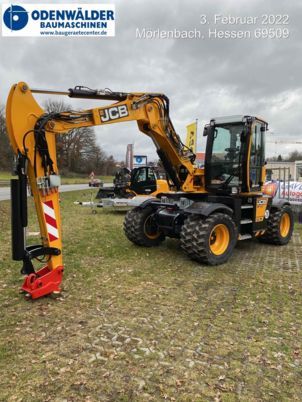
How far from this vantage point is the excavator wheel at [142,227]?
7.59 meters

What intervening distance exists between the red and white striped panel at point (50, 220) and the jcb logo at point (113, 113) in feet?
5.39

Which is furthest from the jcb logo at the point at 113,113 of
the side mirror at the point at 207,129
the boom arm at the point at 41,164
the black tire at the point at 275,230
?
the black tire at the point at 275,230

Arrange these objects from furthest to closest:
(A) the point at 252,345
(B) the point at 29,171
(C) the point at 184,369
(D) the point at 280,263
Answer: (D) the point at 280,263 < (B) the point at 29,171 < (A) the point at 252,345 < (C) the point at 184,369

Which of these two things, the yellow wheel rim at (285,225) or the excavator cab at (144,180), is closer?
the yellow wheel rim at (285,225)

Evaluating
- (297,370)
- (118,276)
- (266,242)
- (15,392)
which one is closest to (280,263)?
(266,242)

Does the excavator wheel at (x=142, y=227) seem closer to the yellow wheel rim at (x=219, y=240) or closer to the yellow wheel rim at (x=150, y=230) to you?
the yellow wheel rim at (x=150, y=230)

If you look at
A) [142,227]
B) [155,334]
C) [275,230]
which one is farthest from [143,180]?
[155,334]

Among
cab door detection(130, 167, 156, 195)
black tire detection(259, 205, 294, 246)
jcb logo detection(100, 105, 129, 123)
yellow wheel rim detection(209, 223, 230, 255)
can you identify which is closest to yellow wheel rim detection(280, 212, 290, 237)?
black tire detection(259, 205, 294, 246)

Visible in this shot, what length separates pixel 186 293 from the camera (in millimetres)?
5059

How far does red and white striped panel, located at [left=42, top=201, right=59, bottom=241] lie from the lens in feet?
15.5

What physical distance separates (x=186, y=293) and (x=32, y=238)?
17.0 ft

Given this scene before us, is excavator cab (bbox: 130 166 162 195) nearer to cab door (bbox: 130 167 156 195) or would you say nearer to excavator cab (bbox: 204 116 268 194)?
cab door (bbox: 130 167 156 195)

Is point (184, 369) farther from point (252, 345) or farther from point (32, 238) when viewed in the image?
point (32, 238)

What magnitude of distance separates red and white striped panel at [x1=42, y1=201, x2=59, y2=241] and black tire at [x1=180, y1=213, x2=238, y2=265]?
8.22ft
